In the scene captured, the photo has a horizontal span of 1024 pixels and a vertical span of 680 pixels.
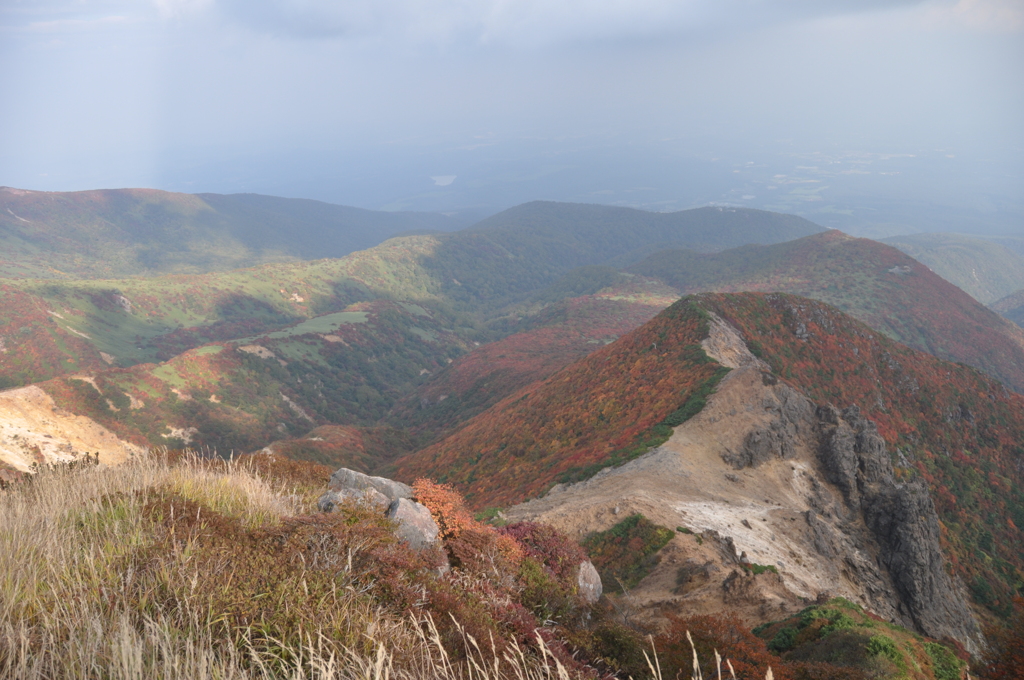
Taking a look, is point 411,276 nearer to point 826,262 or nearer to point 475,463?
point 826,262

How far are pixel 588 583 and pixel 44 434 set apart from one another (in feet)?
178

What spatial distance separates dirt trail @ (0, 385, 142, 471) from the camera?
1523 inches

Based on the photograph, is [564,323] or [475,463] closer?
[475,463]

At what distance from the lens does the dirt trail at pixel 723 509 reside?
14.7 meters

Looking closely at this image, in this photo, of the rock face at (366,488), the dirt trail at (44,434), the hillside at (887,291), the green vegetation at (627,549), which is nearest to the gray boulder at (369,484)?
the rock face at (366,488)

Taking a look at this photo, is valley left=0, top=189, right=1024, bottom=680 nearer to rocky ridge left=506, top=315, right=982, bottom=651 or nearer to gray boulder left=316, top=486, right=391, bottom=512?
rocky ridge left=506, top=315, right=982, bottom=651

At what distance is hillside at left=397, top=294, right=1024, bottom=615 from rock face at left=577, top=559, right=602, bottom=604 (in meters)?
13.7

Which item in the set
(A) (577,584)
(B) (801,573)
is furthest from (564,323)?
(A) (577,584)

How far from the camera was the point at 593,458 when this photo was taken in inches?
1107

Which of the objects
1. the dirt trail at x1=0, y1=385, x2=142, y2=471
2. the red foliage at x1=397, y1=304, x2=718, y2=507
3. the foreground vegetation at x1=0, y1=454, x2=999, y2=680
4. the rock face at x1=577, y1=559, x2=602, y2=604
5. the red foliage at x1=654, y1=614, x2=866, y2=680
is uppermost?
the foreground vegetation at x1=0, y1=454, x2=999, y2=680

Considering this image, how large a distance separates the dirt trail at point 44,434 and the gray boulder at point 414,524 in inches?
1450

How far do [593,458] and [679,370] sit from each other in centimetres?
1094

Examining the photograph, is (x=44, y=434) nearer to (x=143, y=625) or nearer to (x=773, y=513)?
(x=143, y=625)

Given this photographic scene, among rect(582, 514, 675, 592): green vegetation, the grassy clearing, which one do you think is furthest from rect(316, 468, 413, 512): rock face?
rect(582, 514, 675, 592): green vegetation
